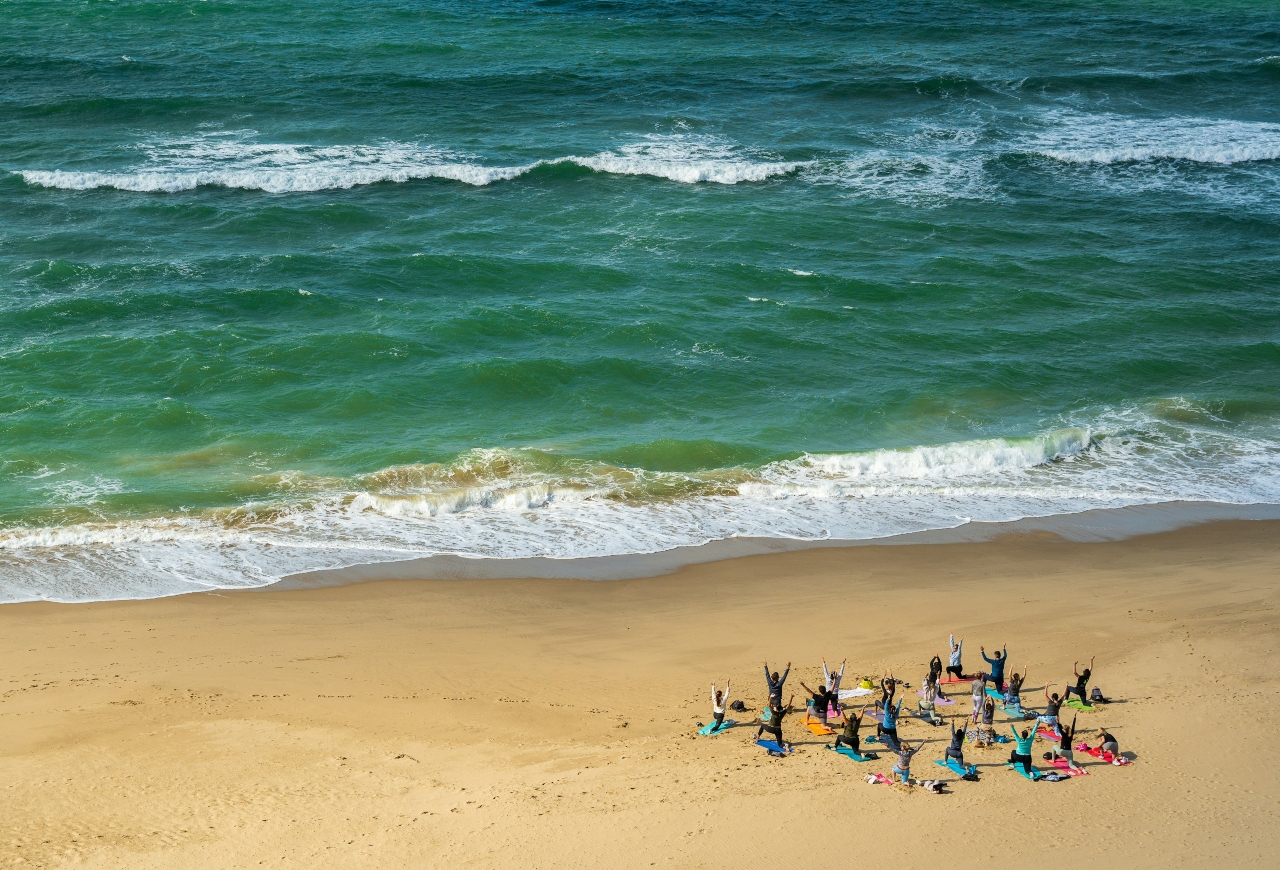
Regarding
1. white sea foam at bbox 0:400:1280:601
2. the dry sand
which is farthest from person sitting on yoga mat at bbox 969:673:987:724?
white sea foam at bbox 0:400:1280:601

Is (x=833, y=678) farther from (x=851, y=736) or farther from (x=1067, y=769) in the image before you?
(x=1067, y=769)

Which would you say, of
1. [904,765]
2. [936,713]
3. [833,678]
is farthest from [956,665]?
[904,765]

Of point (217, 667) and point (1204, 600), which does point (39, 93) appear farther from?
point (1204, 600)

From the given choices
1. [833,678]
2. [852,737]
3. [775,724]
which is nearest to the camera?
[852,737]

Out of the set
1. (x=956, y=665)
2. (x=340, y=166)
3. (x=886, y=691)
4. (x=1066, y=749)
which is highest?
(x=340, y=166)

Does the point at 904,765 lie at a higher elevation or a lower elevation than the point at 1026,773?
higher

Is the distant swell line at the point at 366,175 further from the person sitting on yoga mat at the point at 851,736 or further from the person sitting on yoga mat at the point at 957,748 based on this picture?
the person sitting on yoga mat at the point at 957,748

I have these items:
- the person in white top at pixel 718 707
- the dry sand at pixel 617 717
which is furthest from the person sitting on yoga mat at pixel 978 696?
the person in white top at pixel 718 707
